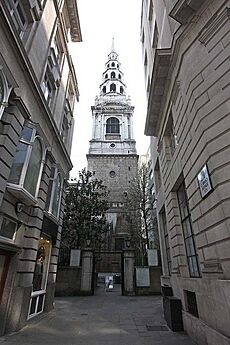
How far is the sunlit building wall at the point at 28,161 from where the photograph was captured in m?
7.01

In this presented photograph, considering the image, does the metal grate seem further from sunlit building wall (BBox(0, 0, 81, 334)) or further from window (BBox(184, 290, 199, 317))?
sunlit building wall (BBox(0, 0, 81, 334))

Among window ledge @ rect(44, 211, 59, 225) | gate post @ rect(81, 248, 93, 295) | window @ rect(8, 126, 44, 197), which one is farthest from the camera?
gate post @ rect(81, 248, 93, 295)

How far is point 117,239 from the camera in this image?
3697cm

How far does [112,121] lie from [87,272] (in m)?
41.8

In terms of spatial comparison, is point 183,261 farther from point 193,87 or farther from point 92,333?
point 193,87

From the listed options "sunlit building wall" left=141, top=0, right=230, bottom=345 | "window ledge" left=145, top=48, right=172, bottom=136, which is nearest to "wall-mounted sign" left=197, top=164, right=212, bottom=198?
"sunlit building wall" left=141, top=0, right=230, bottom=345

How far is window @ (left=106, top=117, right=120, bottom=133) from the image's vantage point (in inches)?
2044

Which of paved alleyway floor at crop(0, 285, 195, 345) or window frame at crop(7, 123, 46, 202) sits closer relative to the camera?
paved alleyway floor at crop(0, 285, 195, 345)

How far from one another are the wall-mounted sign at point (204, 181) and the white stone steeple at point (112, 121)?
42.1 metres

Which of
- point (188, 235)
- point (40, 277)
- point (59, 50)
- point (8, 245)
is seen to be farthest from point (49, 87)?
point (188, 235)

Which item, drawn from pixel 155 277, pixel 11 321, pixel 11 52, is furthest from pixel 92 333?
pixel 155 277

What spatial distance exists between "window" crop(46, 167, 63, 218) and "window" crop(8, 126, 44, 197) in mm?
2037

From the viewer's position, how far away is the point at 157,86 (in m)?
9.48

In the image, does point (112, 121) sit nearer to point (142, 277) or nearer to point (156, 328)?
point (142, 277)
